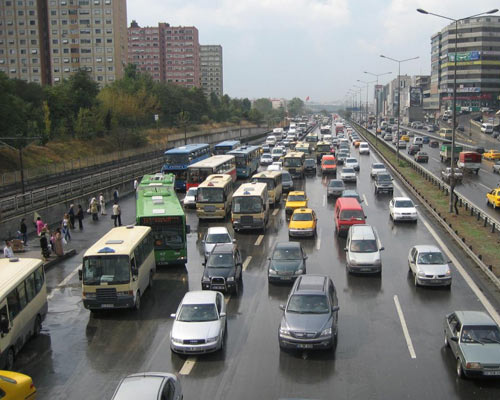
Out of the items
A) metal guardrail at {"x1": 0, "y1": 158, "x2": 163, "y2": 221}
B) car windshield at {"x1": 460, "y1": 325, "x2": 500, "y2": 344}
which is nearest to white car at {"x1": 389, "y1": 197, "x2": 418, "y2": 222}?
car windshield at {"x1": 460, "y1": 325, "x2": 500, "y2": 344}

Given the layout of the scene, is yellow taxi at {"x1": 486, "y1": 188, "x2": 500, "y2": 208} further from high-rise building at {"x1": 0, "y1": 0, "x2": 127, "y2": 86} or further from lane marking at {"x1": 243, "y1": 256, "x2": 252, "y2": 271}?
high-rise building at {"x1": 0, "y1": 0, "x2": 127, "y2": 86}

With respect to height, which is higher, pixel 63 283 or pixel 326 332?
pixel 326 332

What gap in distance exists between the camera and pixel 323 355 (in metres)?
16.1

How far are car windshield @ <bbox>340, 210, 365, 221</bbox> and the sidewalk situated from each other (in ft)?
45.3

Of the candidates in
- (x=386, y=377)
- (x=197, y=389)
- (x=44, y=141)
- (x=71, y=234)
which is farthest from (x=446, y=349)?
(x=44, y=141)

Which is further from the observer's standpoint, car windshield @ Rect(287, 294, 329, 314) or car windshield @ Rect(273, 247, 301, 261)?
car windshield @ Rect(273, 247, 301, 261)

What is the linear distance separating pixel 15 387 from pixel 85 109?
75.3m

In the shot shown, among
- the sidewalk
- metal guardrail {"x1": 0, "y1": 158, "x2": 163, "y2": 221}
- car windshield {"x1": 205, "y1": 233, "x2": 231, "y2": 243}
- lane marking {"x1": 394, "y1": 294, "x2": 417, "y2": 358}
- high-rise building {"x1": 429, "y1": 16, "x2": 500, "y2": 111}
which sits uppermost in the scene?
high-rise building {"x1": 429, "y1": 16, "x2": 500, "y2": 111}

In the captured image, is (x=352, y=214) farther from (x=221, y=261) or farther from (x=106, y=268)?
(x=106, y=268)

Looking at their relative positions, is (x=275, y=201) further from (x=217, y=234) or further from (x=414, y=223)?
(x=217, y=234)

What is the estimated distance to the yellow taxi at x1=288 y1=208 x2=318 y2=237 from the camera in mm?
31188

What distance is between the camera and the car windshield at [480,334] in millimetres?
14742

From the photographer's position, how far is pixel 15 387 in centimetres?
1248

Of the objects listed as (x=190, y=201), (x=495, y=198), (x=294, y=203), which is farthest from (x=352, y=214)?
(x=190, y=201)
